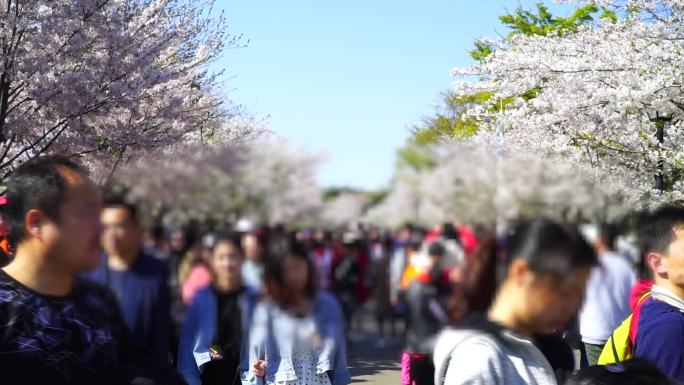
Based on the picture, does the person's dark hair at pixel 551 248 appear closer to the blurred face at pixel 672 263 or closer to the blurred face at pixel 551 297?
the blurred face at pixel 551 297

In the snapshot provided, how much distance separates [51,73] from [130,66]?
1946 millimetres

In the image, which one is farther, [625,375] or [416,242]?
[625,375]

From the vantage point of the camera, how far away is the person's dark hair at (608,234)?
143 centimetres

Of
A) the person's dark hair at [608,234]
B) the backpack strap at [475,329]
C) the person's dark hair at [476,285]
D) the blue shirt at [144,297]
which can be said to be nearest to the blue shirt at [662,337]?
the backpack strap at [475,329]

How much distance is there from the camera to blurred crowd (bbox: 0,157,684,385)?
1.41 metres

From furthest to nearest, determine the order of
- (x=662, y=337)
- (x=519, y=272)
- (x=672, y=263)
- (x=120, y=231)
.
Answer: (x=672, y=263) → (x=662, y=337) → (x=519, y=272) → (x=120, y=231)

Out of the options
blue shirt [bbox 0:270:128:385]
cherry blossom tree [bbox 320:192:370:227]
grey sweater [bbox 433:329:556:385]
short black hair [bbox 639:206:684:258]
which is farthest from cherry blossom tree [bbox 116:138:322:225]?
short black hair [bbox 639:206:684:258]

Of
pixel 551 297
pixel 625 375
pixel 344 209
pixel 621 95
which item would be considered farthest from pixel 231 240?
pixel 621 95

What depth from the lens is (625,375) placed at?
7.49ft

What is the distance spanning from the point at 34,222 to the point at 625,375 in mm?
1516

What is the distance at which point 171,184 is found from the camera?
156 centimetres

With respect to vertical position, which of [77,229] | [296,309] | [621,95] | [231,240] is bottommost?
[296,309]

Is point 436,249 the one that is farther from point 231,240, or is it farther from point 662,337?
point 662,337

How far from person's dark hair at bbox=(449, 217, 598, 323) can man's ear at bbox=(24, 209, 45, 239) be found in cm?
102
